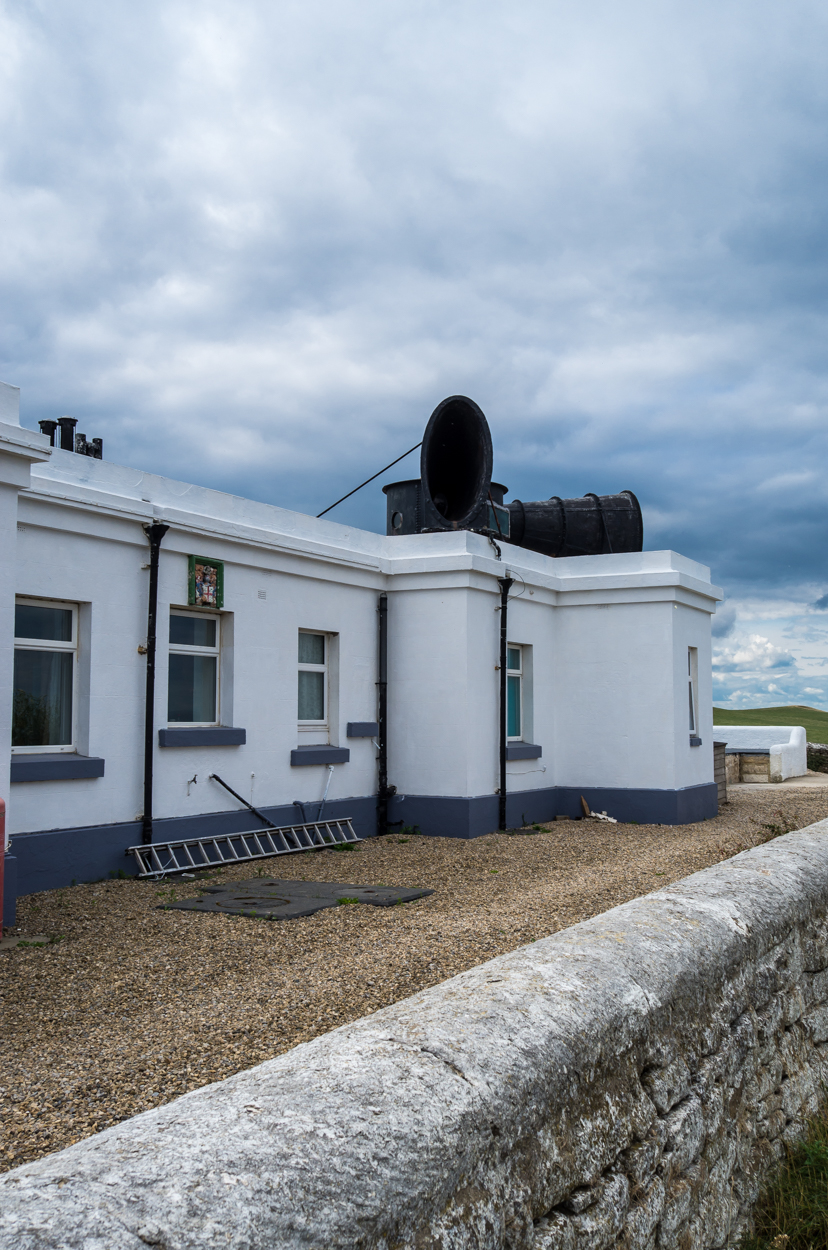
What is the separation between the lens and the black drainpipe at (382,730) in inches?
520

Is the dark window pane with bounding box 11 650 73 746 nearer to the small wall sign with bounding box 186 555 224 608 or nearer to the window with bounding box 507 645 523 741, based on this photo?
the small wall sign with bounding box 186 555 224 608

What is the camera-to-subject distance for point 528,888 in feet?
29.6

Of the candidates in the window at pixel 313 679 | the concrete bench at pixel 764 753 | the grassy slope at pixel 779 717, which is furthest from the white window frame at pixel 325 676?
the grassy slope at pixel 779 717

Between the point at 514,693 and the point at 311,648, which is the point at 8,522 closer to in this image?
the point at 311,648

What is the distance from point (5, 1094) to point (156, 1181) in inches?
119

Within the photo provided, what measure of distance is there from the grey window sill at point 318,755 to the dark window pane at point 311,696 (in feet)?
1.44

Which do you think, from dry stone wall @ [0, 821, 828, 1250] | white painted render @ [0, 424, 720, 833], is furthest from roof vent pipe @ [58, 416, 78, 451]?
dry stone wall @ [0, 821, 828, 1250]

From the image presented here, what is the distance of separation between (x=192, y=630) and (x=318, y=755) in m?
2.46

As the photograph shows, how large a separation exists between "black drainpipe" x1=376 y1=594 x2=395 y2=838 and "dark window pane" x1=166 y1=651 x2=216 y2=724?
3.02m

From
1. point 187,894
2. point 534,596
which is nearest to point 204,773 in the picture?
point 187,894

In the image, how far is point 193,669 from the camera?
35.1 feet

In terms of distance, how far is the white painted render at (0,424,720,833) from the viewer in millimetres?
9148

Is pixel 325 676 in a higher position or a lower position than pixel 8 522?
lower

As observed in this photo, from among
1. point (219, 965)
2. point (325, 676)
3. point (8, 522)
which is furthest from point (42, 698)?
point (325, 676)
